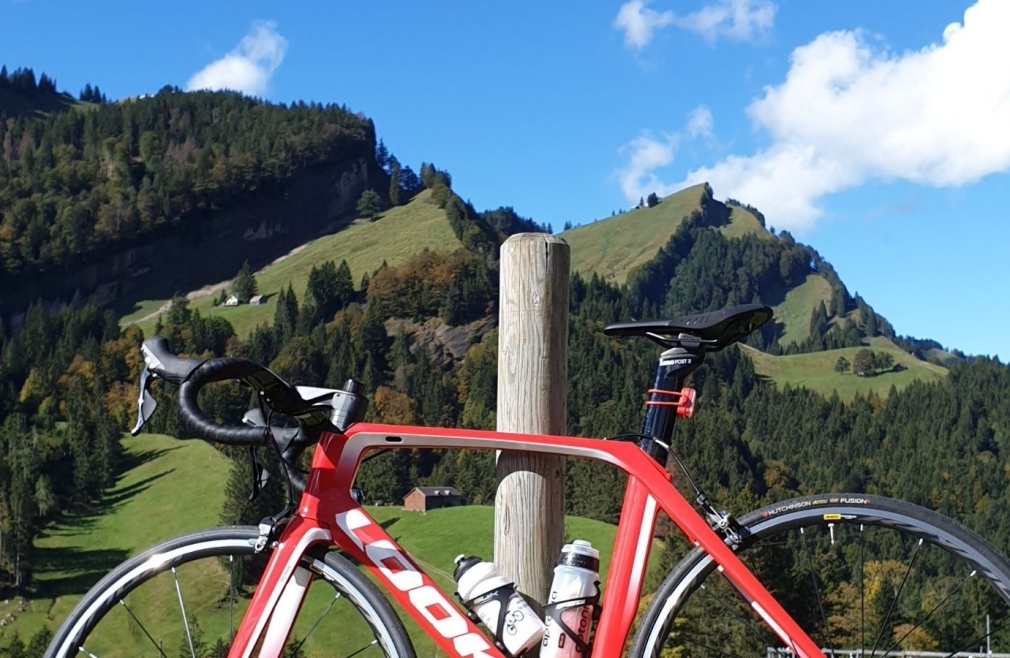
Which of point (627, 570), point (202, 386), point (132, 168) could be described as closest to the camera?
point (202, 386)

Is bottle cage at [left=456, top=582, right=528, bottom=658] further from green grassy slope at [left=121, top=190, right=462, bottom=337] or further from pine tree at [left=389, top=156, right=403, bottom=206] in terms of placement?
pine tree at [left=389, top=156, right=403, bottom=206]

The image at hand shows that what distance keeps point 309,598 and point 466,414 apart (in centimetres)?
11981

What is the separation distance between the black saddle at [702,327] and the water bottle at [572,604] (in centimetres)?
78

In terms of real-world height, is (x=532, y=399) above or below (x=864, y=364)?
below

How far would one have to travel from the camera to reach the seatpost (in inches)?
132

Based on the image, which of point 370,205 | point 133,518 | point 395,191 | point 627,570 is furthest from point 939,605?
point 395,191

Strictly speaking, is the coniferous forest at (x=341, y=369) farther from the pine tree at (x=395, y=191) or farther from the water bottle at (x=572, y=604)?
the water bottle at (x=572, y=604)

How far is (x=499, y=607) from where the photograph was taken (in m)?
3.29

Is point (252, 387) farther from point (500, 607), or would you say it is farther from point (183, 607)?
point (500, 607)

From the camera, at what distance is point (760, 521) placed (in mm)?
3207

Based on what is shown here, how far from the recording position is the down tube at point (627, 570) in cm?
315

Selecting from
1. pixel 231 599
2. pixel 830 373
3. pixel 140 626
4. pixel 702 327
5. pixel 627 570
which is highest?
pixel 830 373

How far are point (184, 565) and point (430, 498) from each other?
3417 inches

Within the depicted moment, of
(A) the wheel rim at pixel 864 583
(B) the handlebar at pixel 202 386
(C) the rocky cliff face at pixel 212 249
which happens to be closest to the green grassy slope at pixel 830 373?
(C) the rocky cliff face at pixel 212 249
